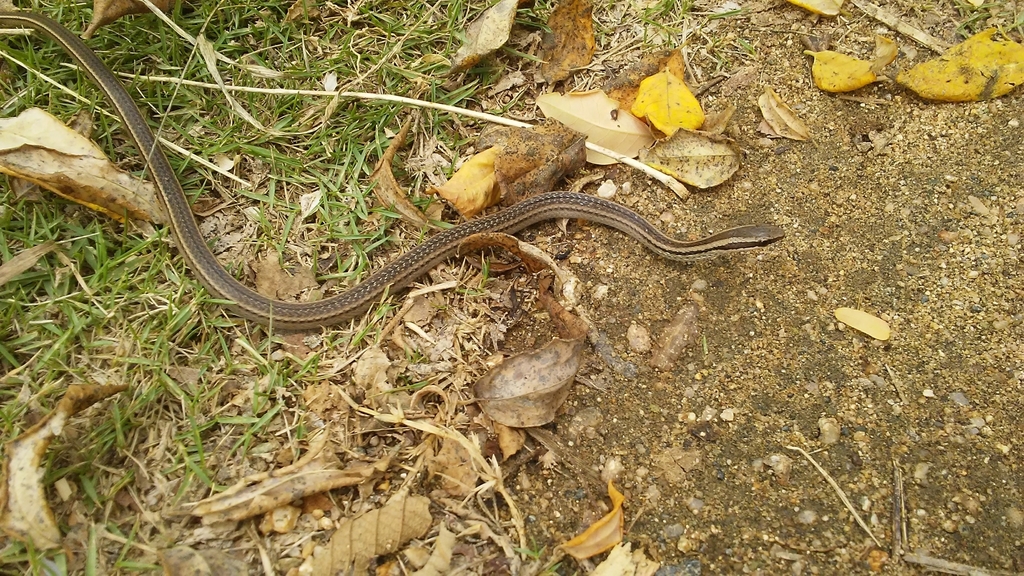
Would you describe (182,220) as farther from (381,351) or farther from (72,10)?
(72,10)

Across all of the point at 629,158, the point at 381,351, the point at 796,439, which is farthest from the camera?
the point at 629,158

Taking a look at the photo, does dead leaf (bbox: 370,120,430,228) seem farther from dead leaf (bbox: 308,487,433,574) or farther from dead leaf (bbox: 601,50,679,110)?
dead leaf (bbox: 308,487,433,574)

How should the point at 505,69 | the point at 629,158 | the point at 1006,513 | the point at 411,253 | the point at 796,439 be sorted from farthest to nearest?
the point at 505,69 → the point at 629,158 → the point at 411,253 → the point at 796,439 → the point at 1006,513

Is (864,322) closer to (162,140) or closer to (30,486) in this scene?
(30,486)

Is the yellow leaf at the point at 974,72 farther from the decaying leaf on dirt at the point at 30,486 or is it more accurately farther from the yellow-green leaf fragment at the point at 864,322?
the decaying leaf on dirt at the point at 30,486

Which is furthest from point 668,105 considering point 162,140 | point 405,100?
point 162,140

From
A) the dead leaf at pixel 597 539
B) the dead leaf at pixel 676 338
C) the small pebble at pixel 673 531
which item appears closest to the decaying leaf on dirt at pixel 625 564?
the dead leaf at pixel 597 539

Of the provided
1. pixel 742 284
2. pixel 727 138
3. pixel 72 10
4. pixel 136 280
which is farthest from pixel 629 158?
pixel 72 10
